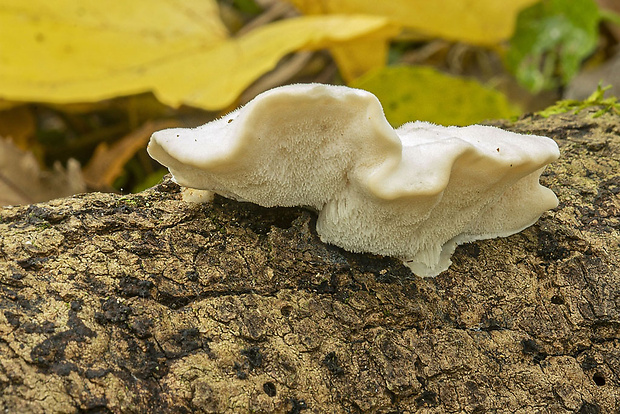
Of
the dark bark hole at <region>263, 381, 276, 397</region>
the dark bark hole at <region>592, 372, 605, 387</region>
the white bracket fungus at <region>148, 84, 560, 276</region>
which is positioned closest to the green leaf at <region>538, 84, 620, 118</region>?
the white bracket fungus at <region>148, 84, 560, 276</region>

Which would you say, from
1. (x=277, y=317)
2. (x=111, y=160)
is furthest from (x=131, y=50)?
(x=277, y=317)

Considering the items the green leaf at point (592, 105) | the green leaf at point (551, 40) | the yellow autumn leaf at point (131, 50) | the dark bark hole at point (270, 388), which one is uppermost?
the yellow autumn leaf at point (131, 50)

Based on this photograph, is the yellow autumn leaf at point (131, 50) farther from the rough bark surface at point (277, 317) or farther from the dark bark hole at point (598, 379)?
the dark bark hole at point (598, 379)

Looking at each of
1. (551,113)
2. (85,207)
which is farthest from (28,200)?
(551,113)

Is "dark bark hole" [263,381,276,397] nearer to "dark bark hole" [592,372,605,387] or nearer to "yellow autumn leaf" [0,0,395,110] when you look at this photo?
"dark bark hole" [592,372,605,387]

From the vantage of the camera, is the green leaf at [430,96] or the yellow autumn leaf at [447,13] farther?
the yellow autumn leaf at [447,13]

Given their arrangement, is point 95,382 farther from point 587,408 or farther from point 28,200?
point 28,200

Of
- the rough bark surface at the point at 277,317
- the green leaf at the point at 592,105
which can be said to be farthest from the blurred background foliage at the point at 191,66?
the rough bark surface at the point at 277,317
